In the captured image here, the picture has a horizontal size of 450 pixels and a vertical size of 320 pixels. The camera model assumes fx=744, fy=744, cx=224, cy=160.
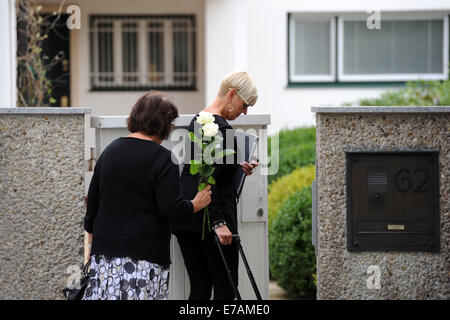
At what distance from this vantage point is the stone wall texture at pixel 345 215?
4801 millimetres

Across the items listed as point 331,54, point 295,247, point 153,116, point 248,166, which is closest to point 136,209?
point 153,116

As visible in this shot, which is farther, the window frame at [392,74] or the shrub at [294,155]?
the window frame at [392,74]

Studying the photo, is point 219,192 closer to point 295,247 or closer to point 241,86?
point 241,86

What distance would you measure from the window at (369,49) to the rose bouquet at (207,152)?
857 centimetres

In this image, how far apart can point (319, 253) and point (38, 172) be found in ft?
6.21

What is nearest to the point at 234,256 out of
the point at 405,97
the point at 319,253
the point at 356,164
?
the point at 319,253

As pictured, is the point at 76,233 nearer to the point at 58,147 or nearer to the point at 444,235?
the point at 58,147

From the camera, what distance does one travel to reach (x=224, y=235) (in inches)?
163

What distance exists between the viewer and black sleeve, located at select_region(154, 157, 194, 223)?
3744 mm

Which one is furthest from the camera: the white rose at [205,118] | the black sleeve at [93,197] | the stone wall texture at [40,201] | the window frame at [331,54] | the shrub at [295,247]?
the window frame at [331,54]

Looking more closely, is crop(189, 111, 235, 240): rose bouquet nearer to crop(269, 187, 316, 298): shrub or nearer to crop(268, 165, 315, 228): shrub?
crop(269, 187, 316, 298): shrub

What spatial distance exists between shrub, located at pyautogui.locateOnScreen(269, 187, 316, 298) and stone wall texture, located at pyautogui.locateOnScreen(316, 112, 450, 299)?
1533 millimetres

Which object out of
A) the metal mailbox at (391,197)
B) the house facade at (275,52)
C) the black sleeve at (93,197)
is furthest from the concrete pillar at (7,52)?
the house facade at (275,52)

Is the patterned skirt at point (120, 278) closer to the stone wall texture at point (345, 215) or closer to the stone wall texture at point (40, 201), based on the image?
the stone wall texture at point (40, 201)
